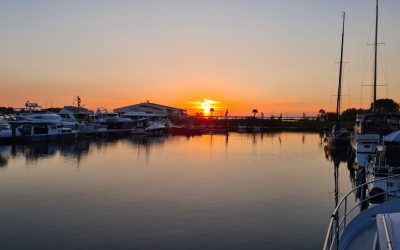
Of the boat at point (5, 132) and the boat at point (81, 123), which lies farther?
the boat at point (81, 123)

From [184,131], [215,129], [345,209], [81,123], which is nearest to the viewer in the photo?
[345,209]

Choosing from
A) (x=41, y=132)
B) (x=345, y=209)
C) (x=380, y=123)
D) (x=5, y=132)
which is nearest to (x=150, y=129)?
(x=41, y=132)

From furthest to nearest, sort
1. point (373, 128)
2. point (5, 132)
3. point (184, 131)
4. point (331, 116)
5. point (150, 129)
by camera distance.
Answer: point (331, 116)
point (184, 131)
point (150, 129)
point (5, 132)
point (373, 128)

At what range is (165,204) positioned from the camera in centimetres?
2412

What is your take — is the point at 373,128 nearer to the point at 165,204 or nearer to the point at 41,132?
the point at 165,204

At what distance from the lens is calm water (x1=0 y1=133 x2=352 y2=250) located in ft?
57.7

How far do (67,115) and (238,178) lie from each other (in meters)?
80.5

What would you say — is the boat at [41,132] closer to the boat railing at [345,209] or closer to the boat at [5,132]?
the boat at [5,132]

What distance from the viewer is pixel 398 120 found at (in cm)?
3681

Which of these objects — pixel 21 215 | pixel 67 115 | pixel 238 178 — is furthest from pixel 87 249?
pixel 67 115

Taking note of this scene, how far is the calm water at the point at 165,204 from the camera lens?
17594mm

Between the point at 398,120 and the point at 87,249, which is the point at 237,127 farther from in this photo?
the point at 87,249

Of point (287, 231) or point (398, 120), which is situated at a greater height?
point (398, 120)

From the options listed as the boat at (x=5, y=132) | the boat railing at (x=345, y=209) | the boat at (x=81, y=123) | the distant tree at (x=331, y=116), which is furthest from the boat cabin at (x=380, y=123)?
the distant tree at (x=331, y=116)
